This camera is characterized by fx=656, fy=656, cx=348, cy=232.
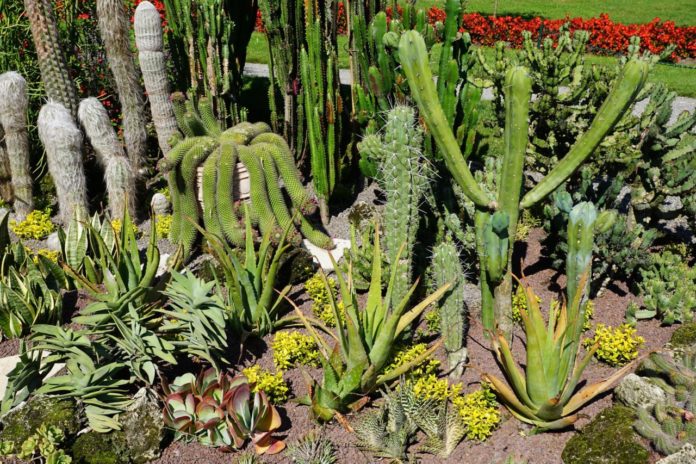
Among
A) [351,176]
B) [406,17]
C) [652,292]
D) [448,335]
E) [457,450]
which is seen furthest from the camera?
[351,176]

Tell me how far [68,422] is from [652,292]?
400 centimetres

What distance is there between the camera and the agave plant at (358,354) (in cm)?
380

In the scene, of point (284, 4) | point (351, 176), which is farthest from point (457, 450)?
point (284, 4)

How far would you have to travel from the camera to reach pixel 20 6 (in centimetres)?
729

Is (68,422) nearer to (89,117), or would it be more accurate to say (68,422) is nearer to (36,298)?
(36,298)

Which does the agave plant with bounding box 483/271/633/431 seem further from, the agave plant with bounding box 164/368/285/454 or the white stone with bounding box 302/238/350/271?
the white stone with bounding box 302/238/350/271

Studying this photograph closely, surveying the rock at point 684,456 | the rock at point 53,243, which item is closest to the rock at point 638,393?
the rock at point 684,456

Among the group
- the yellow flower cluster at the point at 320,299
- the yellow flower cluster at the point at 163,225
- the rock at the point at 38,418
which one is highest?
the yellow flower cluster at the point at 163,225

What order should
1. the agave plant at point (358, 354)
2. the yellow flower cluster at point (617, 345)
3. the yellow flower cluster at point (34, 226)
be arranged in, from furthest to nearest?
the yellow flower cluster at point (34, 226)
the yellow flower cluster at point (617, 345)
the agave plant at point (358, 354)

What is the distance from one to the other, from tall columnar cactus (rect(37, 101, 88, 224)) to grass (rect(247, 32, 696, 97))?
193 inches

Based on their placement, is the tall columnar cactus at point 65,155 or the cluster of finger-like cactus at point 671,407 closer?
the cluster of finger-like cactus at point 671,407

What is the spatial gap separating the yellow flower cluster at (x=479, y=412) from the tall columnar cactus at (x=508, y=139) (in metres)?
0.72

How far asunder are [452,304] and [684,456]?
4.87ft

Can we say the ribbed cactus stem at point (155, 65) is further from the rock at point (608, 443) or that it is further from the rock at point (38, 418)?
the rock at point (608, 443)
